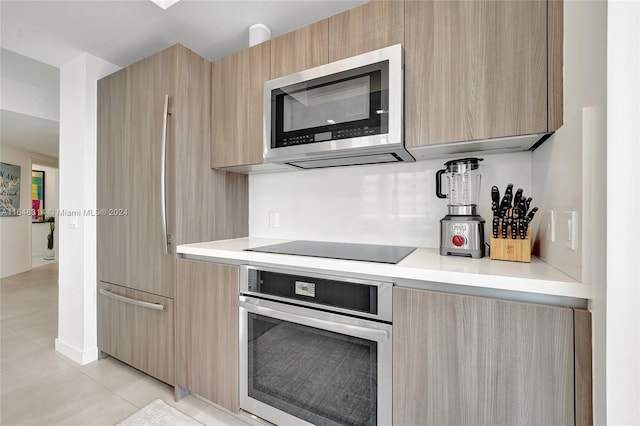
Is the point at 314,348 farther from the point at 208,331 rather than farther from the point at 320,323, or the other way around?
the point at 208,331

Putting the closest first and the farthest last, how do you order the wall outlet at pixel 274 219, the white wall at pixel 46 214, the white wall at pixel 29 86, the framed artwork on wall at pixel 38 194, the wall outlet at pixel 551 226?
the wall outlet at pixel 551 226
the wall outlet at pixel 274 219
the white wall at pixel 29 86
the framed artwork on wall at pixel 38 194
the white wall at pixel 46 214

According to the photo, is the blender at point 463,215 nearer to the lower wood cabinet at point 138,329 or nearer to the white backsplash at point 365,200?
the white backsplash at point 365,200

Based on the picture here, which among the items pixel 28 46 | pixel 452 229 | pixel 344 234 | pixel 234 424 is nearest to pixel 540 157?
pixel 452 229

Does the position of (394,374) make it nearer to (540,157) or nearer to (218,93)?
(540,157)

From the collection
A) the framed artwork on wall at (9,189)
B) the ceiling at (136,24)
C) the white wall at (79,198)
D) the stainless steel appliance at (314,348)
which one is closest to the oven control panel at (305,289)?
the stainless steel appliance at (314,348)

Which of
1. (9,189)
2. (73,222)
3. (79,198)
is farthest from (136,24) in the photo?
(9,189)

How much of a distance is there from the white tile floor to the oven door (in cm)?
33

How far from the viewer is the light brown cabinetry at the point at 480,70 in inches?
40.6

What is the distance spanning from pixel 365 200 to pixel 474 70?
2.82 feet

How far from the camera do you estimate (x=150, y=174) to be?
1.78 m

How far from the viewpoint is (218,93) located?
5.94 feet

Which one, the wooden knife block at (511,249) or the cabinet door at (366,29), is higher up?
the cabinet door at (366,29)

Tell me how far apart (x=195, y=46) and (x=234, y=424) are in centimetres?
248
